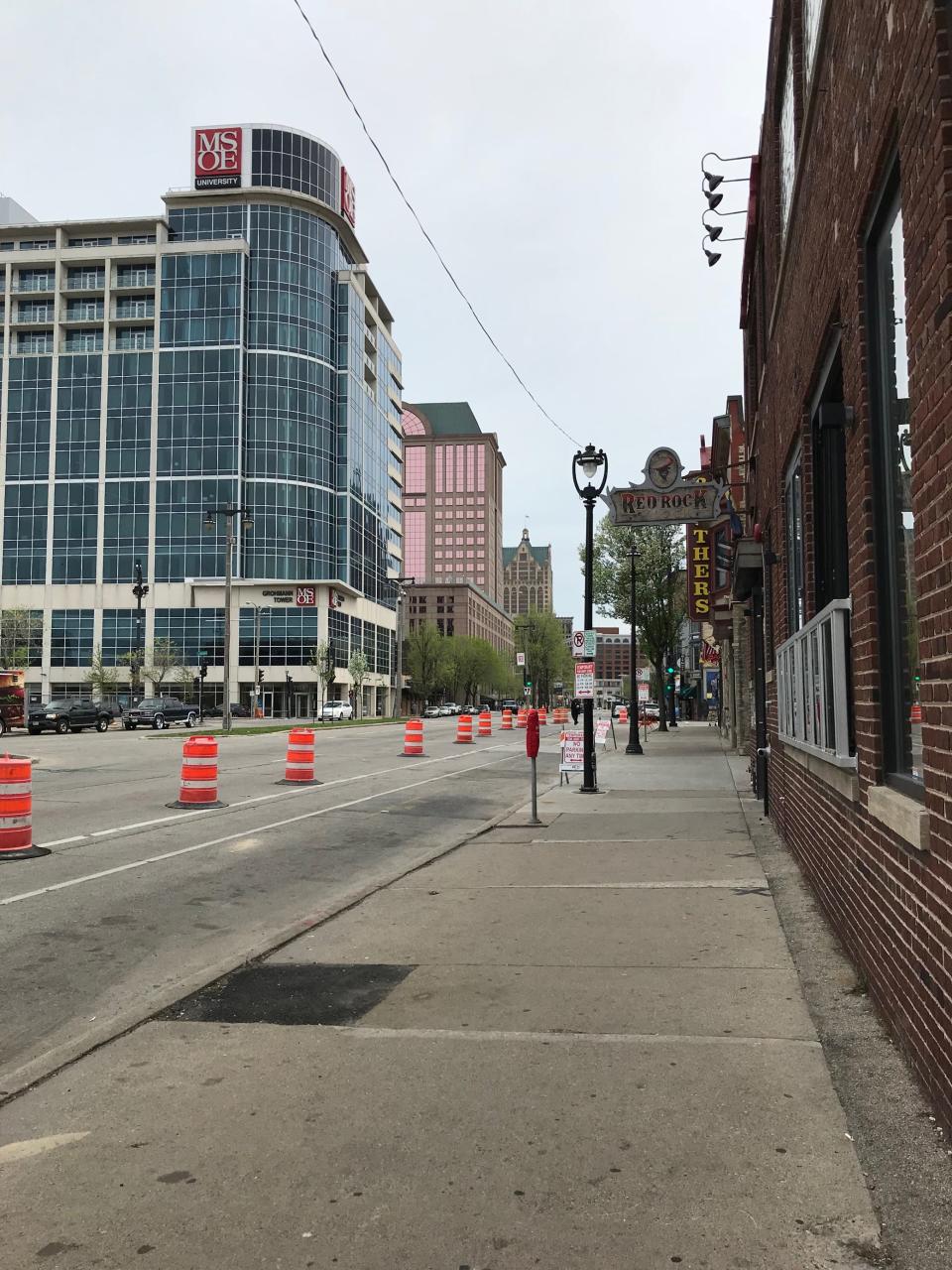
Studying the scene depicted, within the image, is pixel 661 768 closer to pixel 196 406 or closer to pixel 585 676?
pixel 585 676

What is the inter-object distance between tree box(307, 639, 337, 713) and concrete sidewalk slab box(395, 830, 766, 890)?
237ft

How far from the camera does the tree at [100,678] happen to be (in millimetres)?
77875

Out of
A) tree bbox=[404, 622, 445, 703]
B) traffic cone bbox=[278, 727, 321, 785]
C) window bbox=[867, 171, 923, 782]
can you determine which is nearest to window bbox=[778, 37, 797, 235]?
window bbox=[867, 171, 923, 782]

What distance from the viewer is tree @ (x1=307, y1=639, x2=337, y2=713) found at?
82.8m

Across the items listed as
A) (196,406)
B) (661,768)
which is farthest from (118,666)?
(661,768)

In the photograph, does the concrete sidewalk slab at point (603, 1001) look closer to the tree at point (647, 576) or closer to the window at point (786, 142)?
the window at point (786, 142)

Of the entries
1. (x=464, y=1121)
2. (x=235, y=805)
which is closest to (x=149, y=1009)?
(x=464, y=1121)

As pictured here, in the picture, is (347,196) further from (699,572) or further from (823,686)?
(823,686)

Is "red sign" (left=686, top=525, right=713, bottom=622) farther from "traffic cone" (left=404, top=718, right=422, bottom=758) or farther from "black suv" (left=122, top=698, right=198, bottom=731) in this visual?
"black suv" (left=122, top=698, right=198, bottom=731)

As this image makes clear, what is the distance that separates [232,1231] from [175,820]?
10263mm

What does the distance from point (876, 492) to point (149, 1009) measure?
15.5 ft

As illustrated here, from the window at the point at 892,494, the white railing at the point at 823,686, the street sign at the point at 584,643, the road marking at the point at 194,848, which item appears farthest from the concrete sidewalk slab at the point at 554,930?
the street sign at the point at 584,643

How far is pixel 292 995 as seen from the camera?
216 inches

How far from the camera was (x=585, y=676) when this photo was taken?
1769 cm
